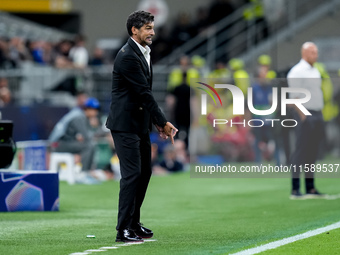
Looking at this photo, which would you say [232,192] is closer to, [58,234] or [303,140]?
[303,140]

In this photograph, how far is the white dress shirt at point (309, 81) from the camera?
14328 millimetres

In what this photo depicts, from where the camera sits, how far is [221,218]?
12039mm

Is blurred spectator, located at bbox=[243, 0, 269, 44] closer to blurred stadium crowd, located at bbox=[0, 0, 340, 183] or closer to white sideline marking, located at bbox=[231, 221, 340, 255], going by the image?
blurred stadium crowd, located at bbox=[0, 0, 340, 183]

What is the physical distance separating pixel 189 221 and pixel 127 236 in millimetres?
2443

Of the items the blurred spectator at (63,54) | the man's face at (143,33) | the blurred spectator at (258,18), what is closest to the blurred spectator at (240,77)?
the blurred spectator at (258,18)

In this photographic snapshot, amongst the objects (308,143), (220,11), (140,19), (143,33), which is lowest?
(308,143)

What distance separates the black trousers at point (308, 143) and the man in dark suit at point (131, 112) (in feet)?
17.7

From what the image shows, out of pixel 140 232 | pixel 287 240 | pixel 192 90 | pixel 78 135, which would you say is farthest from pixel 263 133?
pixel 287 240

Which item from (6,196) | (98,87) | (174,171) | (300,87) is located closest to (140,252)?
(6,196)

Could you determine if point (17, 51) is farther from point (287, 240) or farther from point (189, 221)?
point (287, 240)

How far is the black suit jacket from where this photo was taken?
938 centimetres

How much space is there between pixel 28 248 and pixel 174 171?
12849mm

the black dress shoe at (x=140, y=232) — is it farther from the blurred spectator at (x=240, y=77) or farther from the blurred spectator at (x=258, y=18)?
the blurred spectator at (x=258, y=18)

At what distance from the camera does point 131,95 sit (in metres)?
9.49
